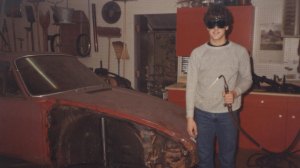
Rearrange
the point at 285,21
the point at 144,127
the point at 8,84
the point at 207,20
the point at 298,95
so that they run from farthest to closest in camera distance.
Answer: the point at 285,21 < the point at 298,95 < the point at 8,84 < the point at 144,127 < the point at 207,20

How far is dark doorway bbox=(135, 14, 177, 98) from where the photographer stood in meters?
6.21

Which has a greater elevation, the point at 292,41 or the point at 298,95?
the point at 292,41

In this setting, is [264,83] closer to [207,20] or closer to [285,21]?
[285,21]

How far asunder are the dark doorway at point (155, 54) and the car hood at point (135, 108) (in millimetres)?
2702

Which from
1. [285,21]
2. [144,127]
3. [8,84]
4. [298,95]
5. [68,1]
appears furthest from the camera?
[68,1]

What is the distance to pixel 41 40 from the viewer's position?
6973 millimetres

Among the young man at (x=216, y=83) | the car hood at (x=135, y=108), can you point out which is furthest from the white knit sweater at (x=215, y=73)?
the car hood at (x=135, y=108)

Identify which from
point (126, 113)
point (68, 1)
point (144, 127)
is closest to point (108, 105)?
point (126, 113)

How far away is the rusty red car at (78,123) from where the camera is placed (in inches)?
113

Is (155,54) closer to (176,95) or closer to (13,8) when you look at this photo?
(176,95)

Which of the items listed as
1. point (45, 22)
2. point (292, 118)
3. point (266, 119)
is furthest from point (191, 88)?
point (45, 22)

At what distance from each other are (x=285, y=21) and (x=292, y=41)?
0.38 m

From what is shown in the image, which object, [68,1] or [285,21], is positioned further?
[68,1]

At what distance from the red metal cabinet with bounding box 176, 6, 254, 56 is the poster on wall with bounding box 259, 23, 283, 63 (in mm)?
659
